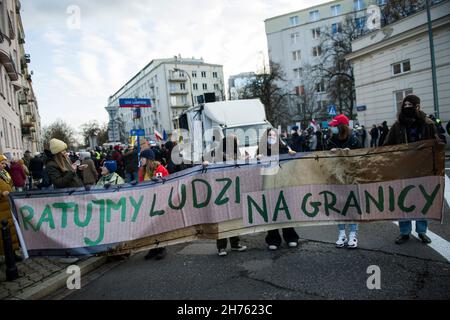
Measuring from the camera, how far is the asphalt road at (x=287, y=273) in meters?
4.09

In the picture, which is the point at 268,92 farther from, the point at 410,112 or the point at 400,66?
the point at 410,112

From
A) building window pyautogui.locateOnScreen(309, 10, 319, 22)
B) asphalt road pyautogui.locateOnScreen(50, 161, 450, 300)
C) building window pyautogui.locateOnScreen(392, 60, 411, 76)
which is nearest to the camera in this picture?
asphalt road pyautogui.locateOnScreen(50, 161, 450, 300)

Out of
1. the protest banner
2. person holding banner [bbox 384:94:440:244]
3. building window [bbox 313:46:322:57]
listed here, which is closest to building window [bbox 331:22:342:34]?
building window [bbox 313:46:322:57]

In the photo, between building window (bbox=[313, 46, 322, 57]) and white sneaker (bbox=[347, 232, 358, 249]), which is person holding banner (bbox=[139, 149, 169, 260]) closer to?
white sneaker (bbox=[347, 232, 358, 249])

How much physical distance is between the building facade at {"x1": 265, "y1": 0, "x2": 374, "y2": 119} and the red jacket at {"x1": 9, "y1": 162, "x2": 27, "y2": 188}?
49957 millimetres

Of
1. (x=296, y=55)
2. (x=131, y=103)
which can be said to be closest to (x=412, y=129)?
(x=131, y=103)

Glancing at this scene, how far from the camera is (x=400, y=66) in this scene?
23.4 meters

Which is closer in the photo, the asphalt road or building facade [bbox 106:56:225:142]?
the asphalt road

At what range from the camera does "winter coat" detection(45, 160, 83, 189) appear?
588 cm

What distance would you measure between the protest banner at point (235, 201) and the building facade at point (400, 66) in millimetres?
19053

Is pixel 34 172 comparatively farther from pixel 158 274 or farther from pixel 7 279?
pixel 158 274

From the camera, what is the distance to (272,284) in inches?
174

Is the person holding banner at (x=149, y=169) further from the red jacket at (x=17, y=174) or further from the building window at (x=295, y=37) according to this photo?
the building window at (x=295, y=37)
